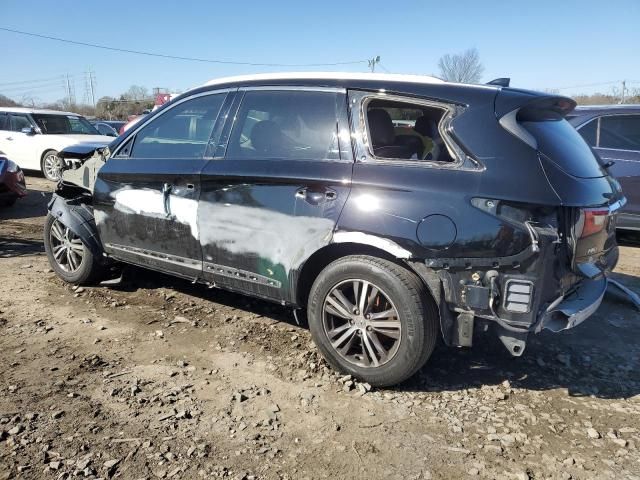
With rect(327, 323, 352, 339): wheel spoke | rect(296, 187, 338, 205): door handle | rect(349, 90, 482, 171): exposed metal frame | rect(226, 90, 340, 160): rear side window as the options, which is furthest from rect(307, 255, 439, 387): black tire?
rect(226, 90, 340, 160): rear side window

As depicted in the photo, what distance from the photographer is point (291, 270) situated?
3426 millimetres

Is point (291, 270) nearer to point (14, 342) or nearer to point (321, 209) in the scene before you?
point (321, 209)

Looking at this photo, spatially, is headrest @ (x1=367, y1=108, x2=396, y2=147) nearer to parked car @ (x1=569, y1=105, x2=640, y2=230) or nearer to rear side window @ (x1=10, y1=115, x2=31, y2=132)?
parked car @ (x1=569, y1=105, x2=640, y2=230)

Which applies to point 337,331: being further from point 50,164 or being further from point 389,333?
point 50,164

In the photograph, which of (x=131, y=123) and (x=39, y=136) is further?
(x=39, y=136)

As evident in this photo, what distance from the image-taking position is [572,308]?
297 cm

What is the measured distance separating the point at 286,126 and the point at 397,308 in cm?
147

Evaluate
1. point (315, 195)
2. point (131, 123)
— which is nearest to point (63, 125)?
point (131, 123)

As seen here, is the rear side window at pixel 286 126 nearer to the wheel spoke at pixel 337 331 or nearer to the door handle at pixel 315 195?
the door handle at pixel 315 195

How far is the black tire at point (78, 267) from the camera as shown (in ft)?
15.6

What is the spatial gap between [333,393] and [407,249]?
1.01m

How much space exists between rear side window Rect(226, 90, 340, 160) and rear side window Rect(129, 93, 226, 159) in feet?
0.97

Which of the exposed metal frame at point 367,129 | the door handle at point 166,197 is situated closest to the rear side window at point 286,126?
the exposed metal frame at point 367,129

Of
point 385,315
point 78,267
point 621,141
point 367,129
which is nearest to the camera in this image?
point 385,315
